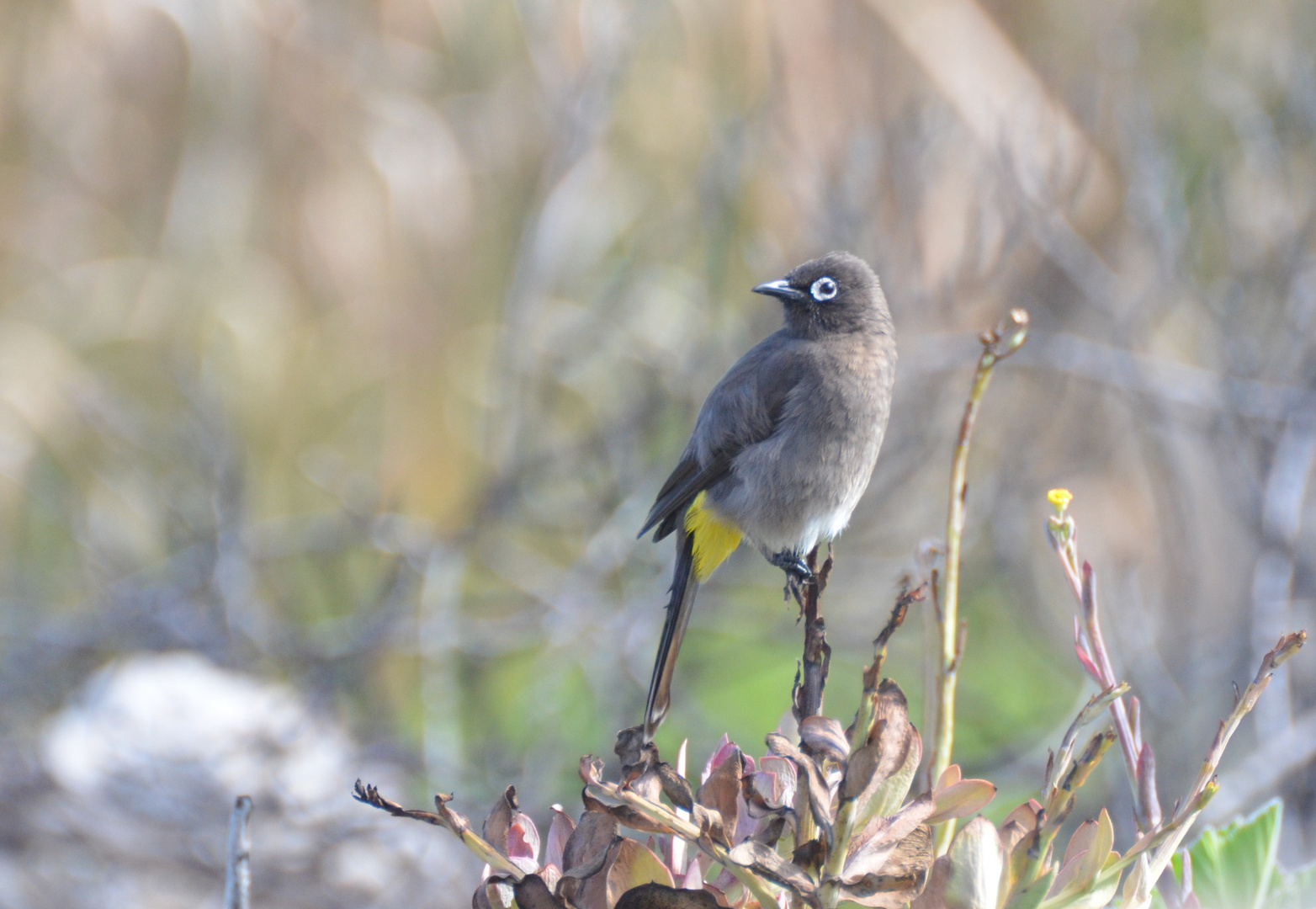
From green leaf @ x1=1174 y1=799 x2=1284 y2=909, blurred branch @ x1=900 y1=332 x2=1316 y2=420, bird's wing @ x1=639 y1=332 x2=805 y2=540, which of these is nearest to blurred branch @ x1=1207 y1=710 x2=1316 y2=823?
blurred branch @ x1=900 y1=332 x2=1316 y2=420

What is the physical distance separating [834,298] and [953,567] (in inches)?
34.0

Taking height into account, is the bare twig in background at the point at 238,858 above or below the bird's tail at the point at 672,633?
below

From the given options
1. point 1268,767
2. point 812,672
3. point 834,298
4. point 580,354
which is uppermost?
point 580,354

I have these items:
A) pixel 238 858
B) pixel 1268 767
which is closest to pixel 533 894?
pixel 238 858

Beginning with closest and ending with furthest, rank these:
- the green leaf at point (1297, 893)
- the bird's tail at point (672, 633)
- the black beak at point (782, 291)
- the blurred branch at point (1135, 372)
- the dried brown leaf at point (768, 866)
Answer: the dried brown leaf at point (768, 866) < the green leaf at point (1297, 893) < the bird's tail at point (672, 633) < the black beak at point (782, 291) < the blurred branch at point (1135, 372)

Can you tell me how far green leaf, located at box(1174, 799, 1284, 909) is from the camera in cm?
44

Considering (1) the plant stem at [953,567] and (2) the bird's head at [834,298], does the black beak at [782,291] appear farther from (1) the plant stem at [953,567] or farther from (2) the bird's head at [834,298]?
(1) the plant stem at [953,567]

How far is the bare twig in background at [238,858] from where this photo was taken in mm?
389

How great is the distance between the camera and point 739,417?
126 centimetres

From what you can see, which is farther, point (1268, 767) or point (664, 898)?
point (1268, 767)

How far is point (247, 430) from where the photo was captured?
2.93 metres

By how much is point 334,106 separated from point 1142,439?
248 centimetres

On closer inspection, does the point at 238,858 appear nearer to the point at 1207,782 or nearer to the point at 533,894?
the point at 533,894

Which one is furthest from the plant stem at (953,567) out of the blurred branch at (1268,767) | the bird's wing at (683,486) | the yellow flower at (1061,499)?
the blurred branch at (1268,767)
